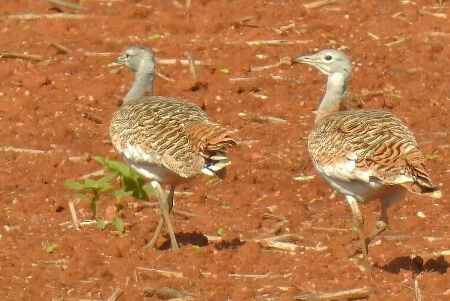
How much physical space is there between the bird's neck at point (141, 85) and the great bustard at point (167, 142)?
1.76 ft

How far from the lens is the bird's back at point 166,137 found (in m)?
9.36

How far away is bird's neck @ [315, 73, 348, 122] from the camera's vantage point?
10.2m

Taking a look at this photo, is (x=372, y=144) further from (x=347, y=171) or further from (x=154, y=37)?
(x=154, y=37)

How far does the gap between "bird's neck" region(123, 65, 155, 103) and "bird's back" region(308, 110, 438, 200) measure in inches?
80.8

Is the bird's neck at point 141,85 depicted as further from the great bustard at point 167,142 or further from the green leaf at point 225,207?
the green leaf at point 225,207

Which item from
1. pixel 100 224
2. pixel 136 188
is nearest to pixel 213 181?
pixel 136 188

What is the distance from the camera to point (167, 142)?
960cm

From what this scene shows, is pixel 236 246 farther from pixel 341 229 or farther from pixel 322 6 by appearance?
pixel 322 6

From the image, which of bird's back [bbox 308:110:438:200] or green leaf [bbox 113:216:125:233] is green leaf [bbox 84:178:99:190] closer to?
green leaf [bbox 113:216:125:233]

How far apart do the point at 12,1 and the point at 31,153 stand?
4957 millimetres

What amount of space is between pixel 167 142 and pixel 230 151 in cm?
271

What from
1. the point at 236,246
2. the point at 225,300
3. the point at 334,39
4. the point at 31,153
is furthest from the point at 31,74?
the point at 225,300

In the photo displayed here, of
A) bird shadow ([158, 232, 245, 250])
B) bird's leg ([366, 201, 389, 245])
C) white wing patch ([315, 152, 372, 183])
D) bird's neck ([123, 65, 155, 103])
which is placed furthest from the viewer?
bird's neck ([123, 65, 155, 103])

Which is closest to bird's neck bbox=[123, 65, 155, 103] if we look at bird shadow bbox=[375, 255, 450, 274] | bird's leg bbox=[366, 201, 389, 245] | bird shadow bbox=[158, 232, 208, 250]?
bird shadow bbox=[158, 232, 208, 250]
